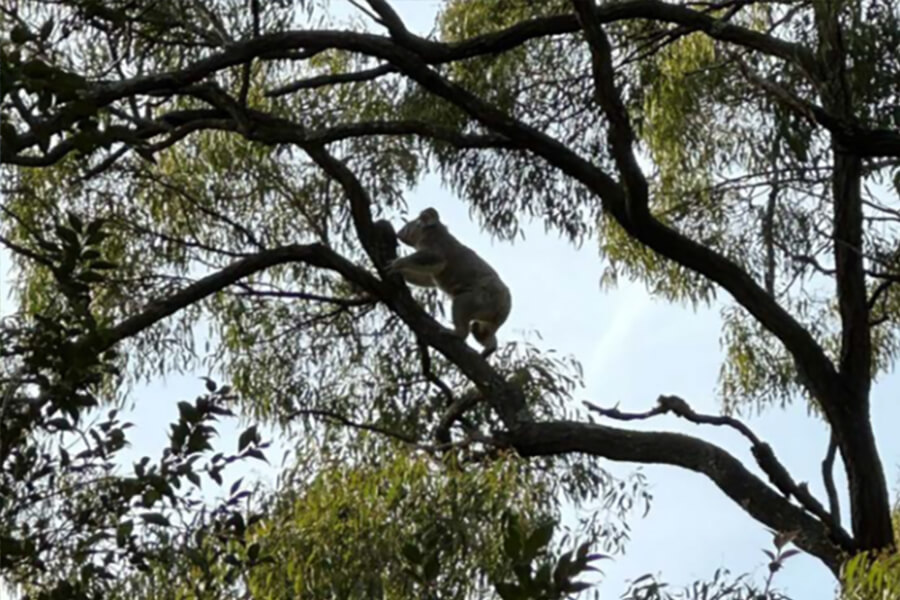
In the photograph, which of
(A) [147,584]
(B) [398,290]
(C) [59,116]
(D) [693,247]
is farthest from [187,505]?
(D) [693,247]

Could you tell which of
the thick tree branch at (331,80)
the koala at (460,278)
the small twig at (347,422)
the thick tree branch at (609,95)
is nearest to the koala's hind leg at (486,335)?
the koala at (460,278)

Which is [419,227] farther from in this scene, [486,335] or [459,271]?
[486,335]

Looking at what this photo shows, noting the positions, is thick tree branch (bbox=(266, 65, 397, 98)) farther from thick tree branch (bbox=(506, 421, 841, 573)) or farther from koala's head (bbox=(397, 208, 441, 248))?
thick tree branch (bbox=(506, 421, 841, 573))

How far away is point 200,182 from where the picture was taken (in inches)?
301

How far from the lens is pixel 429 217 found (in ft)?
24.9

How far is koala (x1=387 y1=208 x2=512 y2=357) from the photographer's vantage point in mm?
7027

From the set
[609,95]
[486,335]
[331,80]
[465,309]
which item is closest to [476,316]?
[465,309]

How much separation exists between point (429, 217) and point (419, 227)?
9 cm

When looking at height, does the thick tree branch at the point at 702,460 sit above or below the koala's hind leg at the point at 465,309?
below

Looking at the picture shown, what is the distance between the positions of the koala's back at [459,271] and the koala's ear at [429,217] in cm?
14

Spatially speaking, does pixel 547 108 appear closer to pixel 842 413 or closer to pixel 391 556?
pixel 842 413

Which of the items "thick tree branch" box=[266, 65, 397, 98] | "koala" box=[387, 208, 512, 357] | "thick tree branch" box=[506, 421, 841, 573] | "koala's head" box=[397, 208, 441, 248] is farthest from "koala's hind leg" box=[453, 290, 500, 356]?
"thick tree branch" box=[266, 65, 397, 98]

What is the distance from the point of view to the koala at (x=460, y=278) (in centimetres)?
703

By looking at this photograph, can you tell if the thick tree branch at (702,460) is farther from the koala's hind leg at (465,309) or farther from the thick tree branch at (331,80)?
the thick tree branch at (331,80)
